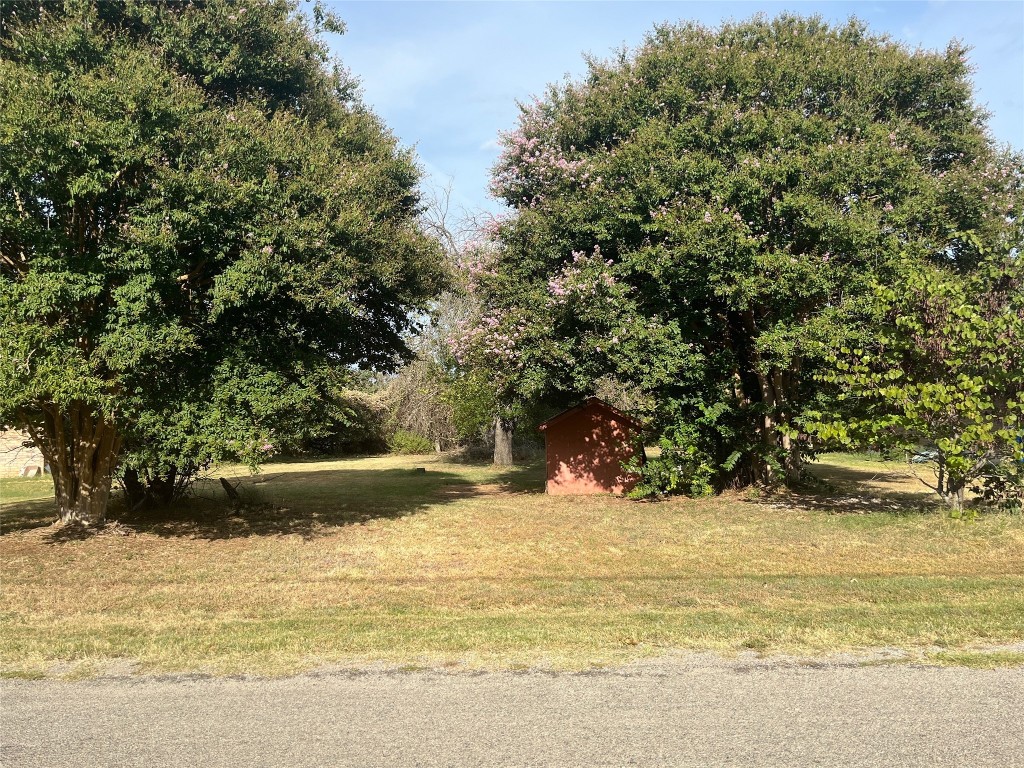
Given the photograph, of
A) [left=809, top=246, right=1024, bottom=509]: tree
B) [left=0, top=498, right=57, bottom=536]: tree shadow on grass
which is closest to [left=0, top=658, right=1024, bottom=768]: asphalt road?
[left=809, top=246, right=1024, bottom=509]: tree

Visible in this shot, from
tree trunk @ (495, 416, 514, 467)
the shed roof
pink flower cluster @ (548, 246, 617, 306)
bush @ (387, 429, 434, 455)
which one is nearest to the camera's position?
pink flower cluster @ (548, 246, 617, 306)

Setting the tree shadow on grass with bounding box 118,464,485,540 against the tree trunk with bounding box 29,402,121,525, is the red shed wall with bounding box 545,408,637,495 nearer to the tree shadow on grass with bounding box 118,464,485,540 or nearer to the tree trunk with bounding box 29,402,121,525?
the tree shadow on grass with bounding box 118,464,485,540

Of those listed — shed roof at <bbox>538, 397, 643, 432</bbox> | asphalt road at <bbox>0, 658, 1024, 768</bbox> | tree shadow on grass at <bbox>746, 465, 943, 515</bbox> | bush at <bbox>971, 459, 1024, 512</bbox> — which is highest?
shed roof at <bbox>538, 397, 643, 432</bbox>

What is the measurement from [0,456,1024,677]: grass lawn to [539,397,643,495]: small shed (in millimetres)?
3368

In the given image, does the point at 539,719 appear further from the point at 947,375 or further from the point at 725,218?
the point at 725,218

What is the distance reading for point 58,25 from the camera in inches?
431

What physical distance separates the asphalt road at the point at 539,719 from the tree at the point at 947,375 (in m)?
6.95

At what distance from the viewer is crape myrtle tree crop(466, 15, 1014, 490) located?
1308 cm

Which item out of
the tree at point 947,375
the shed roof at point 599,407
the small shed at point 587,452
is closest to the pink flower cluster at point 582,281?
the tree at point 947,375

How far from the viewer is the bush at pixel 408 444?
1599 inches

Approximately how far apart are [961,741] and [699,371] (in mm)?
11398

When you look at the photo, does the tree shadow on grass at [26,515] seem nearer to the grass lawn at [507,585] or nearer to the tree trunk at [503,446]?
the grass lawn at [507,585]

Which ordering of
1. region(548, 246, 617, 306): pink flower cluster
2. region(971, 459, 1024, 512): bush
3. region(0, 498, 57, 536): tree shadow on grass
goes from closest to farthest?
region(971, 459, 1024, 512): bush
region(0, 498, 57, 536): tree shadow on grass
region(548, 246, 617, 306): pink flower cluster

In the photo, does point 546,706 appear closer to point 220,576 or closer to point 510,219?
point 220,576
